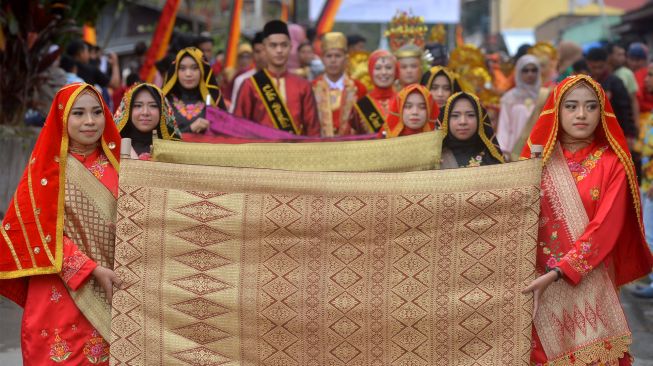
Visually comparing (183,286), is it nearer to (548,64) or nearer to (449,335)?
(449,335)

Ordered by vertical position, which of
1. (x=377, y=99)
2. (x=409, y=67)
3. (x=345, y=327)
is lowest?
(x=345, y=327)

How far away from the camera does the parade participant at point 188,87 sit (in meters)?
7.42

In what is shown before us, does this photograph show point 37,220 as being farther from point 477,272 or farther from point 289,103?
point 289,103

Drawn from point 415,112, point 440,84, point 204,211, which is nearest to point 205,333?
point 204,211

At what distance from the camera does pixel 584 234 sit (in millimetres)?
4367

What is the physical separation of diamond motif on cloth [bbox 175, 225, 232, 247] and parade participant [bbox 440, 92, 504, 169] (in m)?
1.61

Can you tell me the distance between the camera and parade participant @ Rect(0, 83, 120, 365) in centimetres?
439

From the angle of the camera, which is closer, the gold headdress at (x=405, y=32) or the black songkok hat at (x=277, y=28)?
the black songkok hat at (x=277, y=28)

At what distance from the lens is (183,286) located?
4234mm

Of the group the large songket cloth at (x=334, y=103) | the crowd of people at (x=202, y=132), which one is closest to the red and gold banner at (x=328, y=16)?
the large songket cloth at (x=334, y=103)

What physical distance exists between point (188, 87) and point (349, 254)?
11.7ft

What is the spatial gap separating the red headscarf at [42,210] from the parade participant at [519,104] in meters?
5.75

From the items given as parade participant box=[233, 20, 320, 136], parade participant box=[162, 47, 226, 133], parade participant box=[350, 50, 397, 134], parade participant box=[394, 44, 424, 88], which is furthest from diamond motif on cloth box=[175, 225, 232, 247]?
parade participant box=[394, 44, 424, 88]

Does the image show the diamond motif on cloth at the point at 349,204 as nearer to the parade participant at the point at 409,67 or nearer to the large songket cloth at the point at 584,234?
the large songket cloth at the point at 584,234
